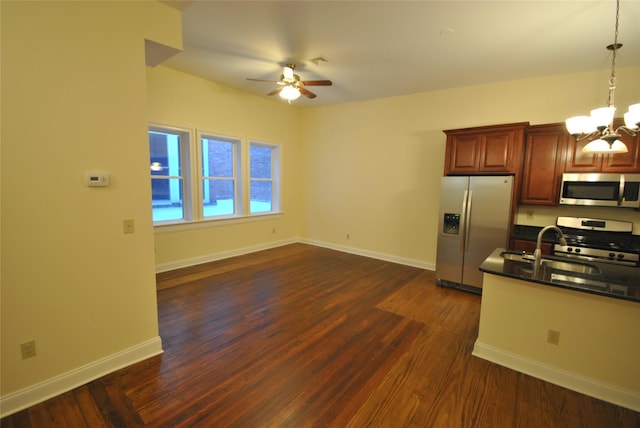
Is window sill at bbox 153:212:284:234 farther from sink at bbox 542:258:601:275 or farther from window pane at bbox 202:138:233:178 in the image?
sink at bbox 542:258:601:275

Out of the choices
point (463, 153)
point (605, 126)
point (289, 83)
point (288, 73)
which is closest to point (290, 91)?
point (289, 83)

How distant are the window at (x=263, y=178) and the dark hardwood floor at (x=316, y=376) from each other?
2.65 metres

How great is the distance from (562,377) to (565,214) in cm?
256

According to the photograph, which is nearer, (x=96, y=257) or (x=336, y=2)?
(x=96, y=257)

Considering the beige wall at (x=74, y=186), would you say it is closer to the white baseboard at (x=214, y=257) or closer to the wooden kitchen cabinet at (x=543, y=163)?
the white baseboard at (x=214, y=257)

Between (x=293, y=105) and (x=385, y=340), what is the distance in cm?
511

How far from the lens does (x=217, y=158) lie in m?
5.25

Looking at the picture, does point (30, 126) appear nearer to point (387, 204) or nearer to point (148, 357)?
point (148, 357)

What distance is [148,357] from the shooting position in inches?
95.2

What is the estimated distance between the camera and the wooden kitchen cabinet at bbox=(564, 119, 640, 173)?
128 inches

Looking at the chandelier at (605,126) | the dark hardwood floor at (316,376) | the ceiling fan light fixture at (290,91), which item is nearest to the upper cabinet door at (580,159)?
the chandelier at (605,126)

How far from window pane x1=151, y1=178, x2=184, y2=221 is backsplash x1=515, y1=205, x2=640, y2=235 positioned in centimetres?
529

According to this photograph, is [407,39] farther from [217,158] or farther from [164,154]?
[164,154]

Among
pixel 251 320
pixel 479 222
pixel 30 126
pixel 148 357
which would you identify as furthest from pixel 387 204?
pixel 30 126
